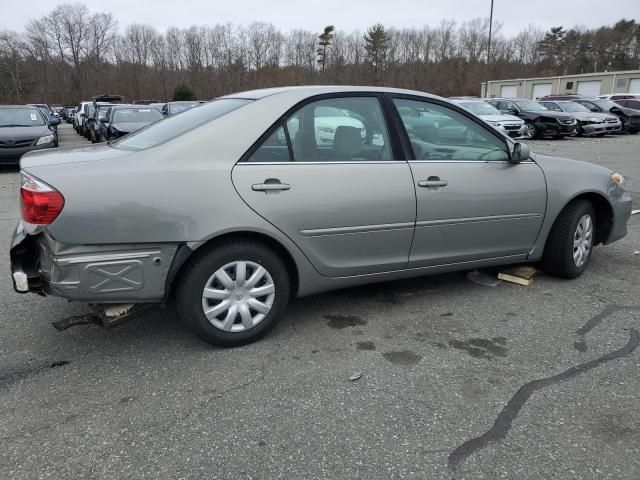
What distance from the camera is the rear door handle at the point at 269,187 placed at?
308 cm

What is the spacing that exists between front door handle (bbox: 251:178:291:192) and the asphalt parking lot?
39.9 inches

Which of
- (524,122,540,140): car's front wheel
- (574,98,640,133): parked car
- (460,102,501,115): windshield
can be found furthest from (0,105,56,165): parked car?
(574,98,640,133): parked car

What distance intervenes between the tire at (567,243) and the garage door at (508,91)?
56.9 meters

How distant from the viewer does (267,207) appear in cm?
311

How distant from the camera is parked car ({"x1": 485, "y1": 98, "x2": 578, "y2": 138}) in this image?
19609 mm

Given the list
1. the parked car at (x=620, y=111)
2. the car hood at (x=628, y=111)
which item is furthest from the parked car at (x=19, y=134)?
the car hood at (x=628, y=111)

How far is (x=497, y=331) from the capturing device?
349 centimetres

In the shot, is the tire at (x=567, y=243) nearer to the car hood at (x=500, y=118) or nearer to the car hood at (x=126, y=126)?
the car hood at (x=126, y=126)

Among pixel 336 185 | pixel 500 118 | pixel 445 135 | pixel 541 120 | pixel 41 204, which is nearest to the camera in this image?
pixel 41 204

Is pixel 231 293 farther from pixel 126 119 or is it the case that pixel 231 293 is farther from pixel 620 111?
pixel 620 111

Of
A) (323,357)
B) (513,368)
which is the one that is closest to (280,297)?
(323,357)

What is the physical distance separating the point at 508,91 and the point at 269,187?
60557 millimetres

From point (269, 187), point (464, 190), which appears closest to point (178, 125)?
point (269, 187)

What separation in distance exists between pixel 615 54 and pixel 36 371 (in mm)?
82833
